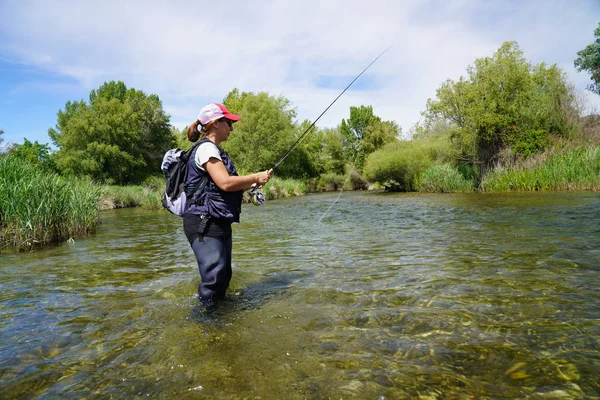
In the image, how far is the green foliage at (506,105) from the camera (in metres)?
28.3

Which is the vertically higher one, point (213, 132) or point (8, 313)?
point (213, 132)

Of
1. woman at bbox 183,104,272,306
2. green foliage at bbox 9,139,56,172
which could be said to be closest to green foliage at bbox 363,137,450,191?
woman at bbox 183,104,272,306

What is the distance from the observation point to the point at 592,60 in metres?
43.8

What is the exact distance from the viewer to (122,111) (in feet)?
160

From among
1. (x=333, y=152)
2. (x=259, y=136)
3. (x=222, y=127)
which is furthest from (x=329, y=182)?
(x=222, y=127)

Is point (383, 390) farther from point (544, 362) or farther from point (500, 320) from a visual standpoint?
point (500, 320)

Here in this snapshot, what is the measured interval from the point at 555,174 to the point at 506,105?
865cm

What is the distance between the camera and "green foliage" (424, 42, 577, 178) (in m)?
28.3

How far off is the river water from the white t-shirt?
1.83 metres

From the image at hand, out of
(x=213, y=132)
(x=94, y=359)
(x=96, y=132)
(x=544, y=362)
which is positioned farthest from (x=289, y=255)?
(x=96, y=132)

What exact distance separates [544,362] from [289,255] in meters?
5.77

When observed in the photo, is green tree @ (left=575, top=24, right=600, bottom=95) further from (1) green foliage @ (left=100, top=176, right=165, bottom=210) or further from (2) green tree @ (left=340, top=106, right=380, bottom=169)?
(1) green foliage @ (left=100, top=176, right=165, bottom=210)

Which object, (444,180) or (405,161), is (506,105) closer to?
(444,180)

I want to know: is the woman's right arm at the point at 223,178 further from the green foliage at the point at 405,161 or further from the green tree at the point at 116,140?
the green tree at the point at 116,140
